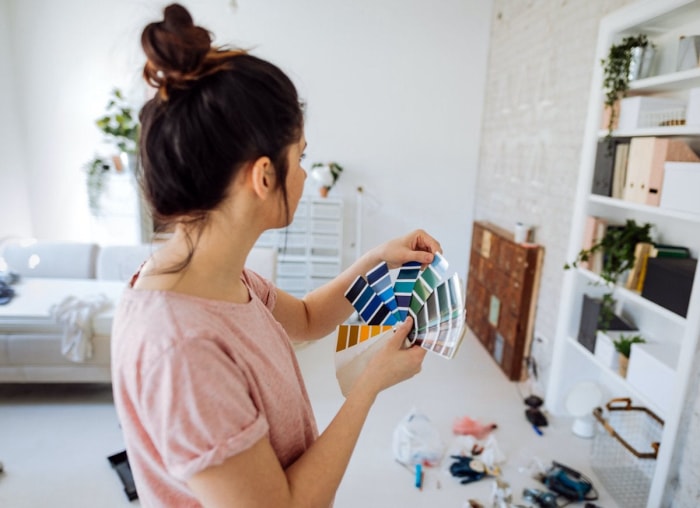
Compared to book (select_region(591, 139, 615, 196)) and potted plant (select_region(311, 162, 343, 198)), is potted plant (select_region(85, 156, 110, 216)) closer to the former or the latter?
potted plant (select_region(311, 162, 343, 198))

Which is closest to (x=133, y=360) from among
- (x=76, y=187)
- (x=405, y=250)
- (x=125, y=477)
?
(x=405, y=250)

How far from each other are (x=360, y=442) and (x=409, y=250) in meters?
1.56

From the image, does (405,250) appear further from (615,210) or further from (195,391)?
(615,210)

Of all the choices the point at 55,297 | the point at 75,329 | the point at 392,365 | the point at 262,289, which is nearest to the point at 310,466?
the point at 392,365

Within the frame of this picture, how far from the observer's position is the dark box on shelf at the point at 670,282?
1.64 meters

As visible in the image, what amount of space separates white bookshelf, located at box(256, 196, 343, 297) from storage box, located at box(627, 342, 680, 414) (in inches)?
97.7

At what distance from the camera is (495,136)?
3.67 metres

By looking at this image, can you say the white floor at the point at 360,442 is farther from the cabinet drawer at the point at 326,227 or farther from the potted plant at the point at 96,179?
the potted plant at the point at 96,179

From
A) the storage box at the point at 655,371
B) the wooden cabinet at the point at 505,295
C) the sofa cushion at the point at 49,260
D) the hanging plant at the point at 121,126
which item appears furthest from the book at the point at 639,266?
the hanging plant at the point at 121,126

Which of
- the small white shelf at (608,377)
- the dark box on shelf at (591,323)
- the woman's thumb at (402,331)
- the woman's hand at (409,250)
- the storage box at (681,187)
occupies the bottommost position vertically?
the small white shelf at (608,377)

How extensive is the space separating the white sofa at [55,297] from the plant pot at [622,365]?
1.97m

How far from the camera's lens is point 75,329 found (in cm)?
234

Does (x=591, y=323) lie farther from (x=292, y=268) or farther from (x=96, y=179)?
(x=96, y=179)

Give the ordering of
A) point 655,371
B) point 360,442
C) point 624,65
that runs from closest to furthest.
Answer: point 655,371 → point 624,65 → point 360,442
